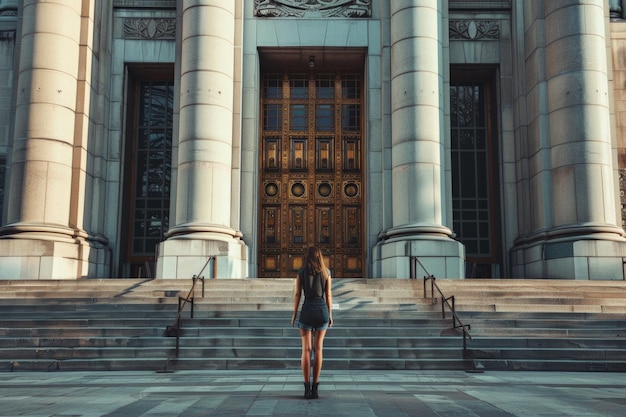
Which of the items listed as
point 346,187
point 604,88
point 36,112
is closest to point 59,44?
point 36,112

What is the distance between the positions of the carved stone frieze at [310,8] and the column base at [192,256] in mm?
8340

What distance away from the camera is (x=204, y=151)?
65.3ft

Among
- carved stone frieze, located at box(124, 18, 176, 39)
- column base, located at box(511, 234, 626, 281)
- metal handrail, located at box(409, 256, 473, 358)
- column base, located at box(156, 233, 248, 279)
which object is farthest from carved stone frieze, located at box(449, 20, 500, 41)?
column base, located at box(156, 233, 248, 279)

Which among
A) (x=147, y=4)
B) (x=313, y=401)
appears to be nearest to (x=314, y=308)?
(x=313, y=401)

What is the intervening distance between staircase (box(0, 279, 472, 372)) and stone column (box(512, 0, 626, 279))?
5.89 meters

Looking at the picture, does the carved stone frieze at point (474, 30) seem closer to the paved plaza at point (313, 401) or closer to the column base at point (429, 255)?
the column base at point (429, 255)

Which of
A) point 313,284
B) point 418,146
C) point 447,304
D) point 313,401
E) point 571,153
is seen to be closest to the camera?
point 313,401

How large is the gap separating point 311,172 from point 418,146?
4.81m

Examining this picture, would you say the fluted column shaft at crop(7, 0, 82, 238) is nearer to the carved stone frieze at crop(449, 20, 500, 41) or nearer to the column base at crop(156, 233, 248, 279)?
the column base at crop(156, 233, 248, 279)

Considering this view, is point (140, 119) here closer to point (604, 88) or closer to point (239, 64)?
point (239, 64)

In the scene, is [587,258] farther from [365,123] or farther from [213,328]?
[213,328]

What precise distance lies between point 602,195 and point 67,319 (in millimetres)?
14660

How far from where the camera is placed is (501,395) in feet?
25.3

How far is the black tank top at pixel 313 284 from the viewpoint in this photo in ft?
24.9
